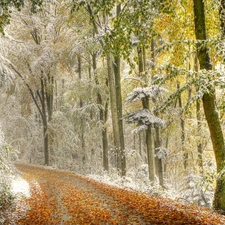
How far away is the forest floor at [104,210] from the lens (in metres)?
6.42

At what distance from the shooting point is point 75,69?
25938 millimetres

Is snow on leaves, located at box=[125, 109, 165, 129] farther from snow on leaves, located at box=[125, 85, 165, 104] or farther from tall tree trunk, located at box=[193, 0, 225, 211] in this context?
tall tree trunk, located at box=[193, 0, 225, 211]

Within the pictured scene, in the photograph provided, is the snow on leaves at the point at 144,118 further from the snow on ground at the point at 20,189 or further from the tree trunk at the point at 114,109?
the snow on ground at the point at 20,189

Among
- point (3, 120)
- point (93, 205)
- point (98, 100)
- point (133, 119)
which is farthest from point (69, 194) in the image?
point (3, 120)

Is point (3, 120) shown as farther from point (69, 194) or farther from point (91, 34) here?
point (69, 194)

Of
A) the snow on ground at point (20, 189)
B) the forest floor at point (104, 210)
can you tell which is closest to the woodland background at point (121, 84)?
the forest floor at point (104, 210)

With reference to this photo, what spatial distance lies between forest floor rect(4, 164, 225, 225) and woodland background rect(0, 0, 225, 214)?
32.3 inches

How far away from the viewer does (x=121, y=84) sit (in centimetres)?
1914

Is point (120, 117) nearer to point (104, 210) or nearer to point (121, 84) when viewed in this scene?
point (121, 84)

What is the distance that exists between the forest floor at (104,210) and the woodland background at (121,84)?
820mm

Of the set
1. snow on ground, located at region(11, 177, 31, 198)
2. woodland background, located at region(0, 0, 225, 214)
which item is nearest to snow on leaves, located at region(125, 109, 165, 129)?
woodland background, located at region(0, 0, 225, 214)

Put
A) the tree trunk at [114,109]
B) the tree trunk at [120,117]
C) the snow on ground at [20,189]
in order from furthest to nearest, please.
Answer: the tree trunk at [120,117], the tree trunk at [114,109], the snow on ground at [20,189]

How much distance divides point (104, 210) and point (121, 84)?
1243 cm

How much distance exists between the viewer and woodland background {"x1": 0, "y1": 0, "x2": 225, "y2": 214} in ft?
20.9
